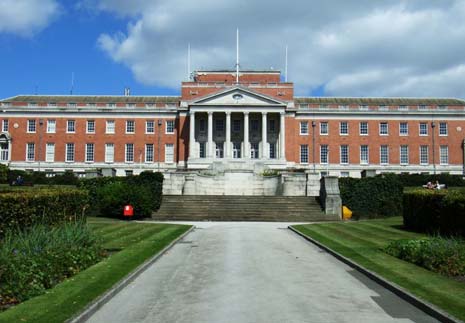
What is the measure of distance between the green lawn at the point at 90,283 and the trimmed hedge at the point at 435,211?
33.1ft

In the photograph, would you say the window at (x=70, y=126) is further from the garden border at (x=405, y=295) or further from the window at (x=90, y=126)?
the garden border at (x=405, y=295)

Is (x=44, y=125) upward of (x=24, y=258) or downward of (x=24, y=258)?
upward

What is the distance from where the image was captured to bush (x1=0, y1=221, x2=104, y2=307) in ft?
31.7

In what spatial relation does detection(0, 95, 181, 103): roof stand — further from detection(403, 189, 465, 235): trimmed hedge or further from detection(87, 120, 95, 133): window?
detection(403, 189, 465, 235): trimmed hedge

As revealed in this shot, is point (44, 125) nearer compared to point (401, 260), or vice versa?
point (401, 260)

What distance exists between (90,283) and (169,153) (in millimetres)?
68816

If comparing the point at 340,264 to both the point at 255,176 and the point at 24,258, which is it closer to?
the point at 24,258

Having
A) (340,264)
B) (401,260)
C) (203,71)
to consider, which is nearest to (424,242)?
(401,260)

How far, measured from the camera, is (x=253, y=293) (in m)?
10.1

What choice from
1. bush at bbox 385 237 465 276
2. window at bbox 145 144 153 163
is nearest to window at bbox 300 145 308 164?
window at bbox 145 144 153 163

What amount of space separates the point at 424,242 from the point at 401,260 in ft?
3.74

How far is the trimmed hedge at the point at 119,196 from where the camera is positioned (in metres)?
32.4

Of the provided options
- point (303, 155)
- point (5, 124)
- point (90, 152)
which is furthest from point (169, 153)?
point (5, 124)

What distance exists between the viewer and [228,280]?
1154 cm
